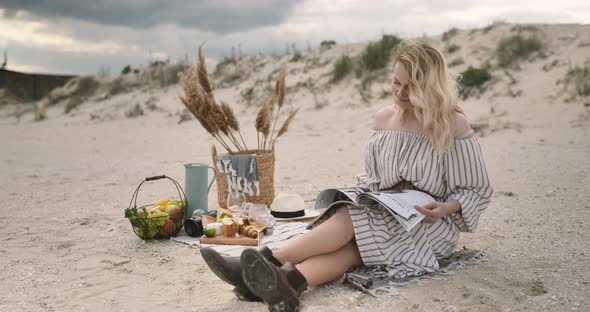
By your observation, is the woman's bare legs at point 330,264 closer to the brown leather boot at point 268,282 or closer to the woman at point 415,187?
the woman at point 415,187

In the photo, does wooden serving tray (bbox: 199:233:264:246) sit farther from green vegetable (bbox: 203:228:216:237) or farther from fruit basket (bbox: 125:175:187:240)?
fruit basket (bbox: 125:175:187:240)

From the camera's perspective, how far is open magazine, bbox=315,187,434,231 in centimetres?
294

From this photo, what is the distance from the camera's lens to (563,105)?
9.56 meters

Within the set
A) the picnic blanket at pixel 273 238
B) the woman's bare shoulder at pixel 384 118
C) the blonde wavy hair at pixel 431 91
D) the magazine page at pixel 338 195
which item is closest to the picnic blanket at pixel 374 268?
the picnic blanket at pixel 273 238

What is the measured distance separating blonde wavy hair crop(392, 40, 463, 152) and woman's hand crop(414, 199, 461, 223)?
11.9 inches

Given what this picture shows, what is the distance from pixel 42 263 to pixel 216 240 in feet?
3.73

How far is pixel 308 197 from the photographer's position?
5.48m

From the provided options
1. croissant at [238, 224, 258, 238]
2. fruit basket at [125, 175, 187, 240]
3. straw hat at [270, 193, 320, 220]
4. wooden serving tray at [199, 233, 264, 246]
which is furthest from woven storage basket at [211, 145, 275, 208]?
wooden serving tray at [199, 233, 264, 246]

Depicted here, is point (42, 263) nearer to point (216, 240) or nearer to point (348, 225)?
point (216, 240)

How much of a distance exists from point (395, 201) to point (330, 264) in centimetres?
48

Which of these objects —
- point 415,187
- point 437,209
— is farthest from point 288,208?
point 437,209

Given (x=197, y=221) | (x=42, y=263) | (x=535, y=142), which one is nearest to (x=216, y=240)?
(x=197, y=221)

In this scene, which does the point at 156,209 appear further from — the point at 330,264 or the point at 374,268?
the point at 374,268

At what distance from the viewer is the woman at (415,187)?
2939mm
